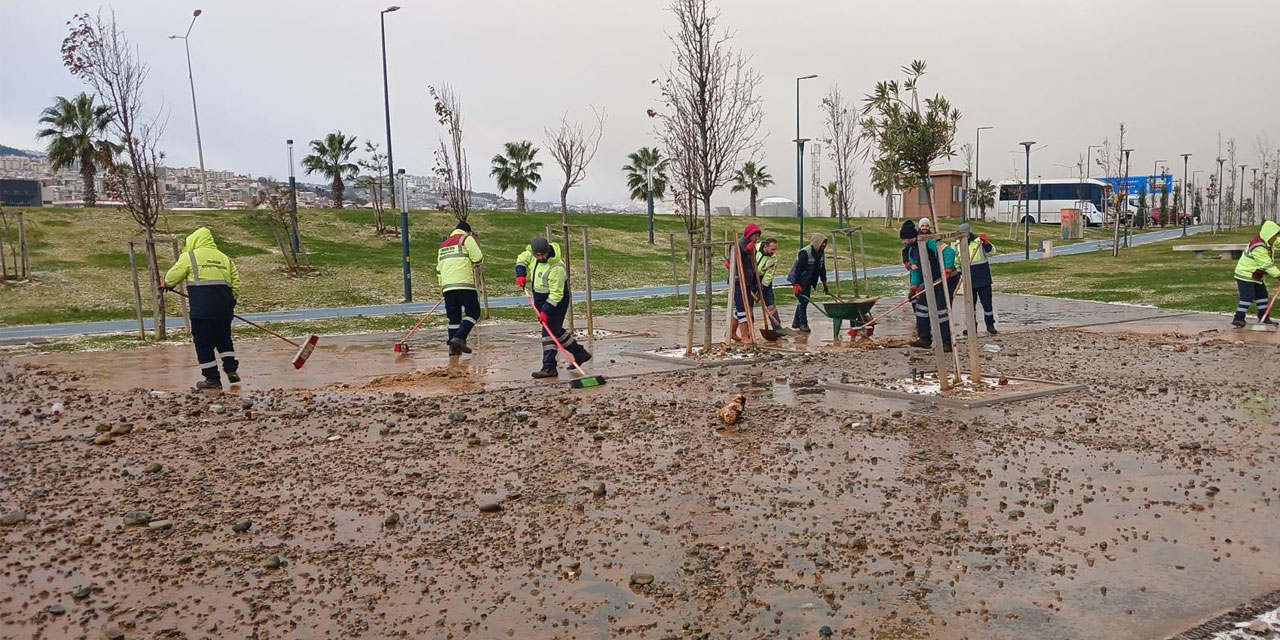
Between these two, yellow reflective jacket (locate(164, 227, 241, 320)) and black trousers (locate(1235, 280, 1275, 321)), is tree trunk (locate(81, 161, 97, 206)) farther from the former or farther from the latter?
black trousers (locate(1235, 280, 1275, 321))

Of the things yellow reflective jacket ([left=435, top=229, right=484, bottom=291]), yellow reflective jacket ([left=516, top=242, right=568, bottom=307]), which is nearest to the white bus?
yellow reflective jacket ([left=435, top=229, right=484, bottom=291])

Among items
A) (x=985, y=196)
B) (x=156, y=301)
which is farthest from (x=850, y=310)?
(x=985, y=196)

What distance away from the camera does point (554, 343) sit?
11.6 meters

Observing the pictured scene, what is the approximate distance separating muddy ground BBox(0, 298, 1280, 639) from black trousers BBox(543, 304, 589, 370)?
1247 millimetres

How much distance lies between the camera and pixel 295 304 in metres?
25.5

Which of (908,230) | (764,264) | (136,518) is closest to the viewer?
(136,518)

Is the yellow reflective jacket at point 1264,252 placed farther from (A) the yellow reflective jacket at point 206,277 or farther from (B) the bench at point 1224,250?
(B) the bench at point 1224,250

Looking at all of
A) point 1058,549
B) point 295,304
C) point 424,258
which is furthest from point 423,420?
point 424,258

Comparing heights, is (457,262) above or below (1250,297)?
above

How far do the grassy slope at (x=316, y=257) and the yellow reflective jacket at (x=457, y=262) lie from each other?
20.8 ft

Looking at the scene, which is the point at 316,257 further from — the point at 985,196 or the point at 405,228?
the point at 985,196

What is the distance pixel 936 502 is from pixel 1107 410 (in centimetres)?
363

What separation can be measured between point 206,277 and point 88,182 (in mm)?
40070

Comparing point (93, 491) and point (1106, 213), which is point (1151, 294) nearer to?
point (93, 491)
